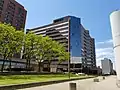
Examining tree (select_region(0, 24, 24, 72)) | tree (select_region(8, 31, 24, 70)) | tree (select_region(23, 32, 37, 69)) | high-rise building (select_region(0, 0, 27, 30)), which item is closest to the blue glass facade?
high-rise building (select_region(0, 0, 27, 30))

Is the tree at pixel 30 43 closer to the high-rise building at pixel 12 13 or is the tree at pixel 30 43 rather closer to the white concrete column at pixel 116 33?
the white concrete column at pixel 116 33

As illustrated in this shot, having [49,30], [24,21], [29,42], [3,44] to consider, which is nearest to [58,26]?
[49,30]

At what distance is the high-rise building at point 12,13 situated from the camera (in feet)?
285

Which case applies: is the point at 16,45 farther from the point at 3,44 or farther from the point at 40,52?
the point at 40,52

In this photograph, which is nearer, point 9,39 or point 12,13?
point 9,39

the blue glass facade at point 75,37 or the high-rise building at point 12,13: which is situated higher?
the high-rise building at point 12,13

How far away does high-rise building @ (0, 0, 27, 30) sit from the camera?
285ft

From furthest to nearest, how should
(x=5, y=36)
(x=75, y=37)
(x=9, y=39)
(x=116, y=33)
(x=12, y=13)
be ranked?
1. (x=75, y=37)
2. (x=12, y=13)
3. (x=9, y=39)
4. (x=5, y=36)
5. (x=116, y=33)

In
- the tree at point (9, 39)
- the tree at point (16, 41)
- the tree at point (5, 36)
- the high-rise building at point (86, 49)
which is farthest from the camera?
the high-rise building at point (86, 49)

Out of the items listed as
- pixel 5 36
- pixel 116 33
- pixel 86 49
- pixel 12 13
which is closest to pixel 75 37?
pixel 86 49

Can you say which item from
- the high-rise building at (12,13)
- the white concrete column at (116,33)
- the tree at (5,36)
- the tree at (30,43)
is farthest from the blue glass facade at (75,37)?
the white concrete column at (116,33)

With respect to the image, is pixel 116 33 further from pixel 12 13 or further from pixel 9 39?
pixel 12 13

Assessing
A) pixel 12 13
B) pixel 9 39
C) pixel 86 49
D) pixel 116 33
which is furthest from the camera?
pixel 86 49

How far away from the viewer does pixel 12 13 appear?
9519 centimetres
